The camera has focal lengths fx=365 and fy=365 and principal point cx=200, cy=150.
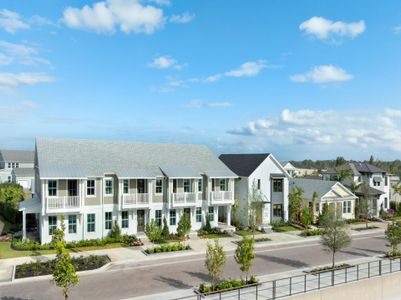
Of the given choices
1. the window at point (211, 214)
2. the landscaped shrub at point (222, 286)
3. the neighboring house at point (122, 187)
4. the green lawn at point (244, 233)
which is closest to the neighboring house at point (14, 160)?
the neighboring house at point (122, 187)

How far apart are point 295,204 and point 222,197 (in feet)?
34.0

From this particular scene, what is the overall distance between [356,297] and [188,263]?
1133 cm

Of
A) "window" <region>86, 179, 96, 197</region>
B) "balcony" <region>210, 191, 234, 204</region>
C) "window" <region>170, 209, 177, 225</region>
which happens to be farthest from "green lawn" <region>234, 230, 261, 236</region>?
"window" <region>86, 179, 96, 197</region>

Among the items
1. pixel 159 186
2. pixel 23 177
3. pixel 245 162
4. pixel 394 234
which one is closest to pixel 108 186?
pixel 159 186

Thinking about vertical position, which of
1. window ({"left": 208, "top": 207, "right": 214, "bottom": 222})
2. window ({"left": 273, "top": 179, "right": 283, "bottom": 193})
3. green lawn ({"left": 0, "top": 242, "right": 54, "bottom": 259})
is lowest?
green lawn ({"left": 0, "top": 242, "right": 54, "bottom": 259})

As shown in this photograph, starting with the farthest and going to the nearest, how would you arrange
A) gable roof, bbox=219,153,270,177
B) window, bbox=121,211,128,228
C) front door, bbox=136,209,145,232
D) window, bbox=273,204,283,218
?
1. window, bbox=273,204,283,218
2. gable roof, bbox=219,153,270,177
3. front door, bbox=136,209,145,232
4. window, bbox=121,211,128,228

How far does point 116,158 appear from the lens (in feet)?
118

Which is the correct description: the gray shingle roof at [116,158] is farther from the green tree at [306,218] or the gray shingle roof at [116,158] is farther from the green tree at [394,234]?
the green tree at [394,234]

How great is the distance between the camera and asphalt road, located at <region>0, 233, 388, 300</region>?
66.2 feet

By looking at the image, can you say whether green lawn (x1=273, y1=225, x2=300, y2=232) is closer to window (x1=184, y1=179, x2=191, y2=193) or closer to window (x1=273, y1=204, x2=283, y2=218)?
window (x1=273, y1=204, x2=283, y2=218)

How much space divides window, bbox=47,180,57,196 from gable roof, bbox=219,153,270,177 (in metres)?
20.0

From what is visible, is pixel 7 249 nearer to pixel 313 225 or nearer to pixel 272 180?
pixel 272 180

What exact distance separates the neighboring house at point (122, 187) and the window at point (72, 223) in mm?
82

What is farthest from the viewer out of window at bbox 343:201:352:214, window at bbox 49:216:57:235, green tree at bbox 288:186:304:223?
window at bbox 343:201:352:214
